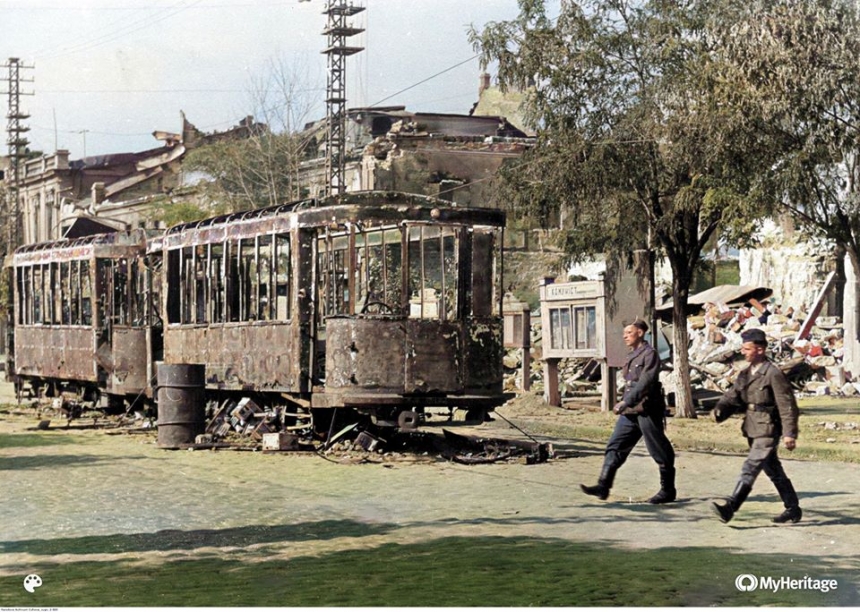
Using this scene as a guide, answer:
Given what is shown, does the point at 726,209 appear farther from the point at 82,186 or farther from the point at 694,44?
the point at 82,186

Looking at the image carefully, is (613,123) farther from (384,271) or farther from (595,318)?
(384,271)

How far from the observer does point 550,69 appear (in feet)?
78.6

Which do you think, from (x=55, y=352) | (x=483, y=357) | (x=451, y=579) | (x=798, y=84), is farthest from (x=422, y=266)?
(x=55, y=352)

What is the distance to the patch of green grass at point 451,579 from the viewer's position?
28.2 ft

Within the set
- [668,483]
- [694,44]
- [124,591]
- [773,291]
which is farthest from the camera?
[773,291]

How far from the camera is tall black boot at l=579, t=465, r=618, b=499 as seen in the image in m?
13.5

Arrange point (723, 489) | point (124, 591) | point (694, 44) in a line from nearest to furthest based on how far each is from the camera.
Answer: point (124, 591) < point (723, 489) < point (694, 44)


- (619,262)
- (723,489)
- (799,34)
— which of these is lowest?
(723,489)

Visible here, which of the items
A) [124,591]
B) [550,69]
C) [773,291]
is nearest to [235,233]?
[550,69]

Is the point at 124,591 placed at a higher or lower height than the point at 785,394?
lower

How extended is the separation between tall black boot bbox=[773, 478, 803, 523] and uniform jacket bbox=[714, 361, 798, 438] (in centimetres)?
43

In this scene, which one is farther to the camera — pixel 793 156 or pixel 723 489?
pixel 793 156

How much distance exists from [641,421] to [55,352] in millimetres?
19154

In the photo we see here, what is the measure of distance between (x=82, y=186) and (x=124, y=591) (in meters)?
74.7
